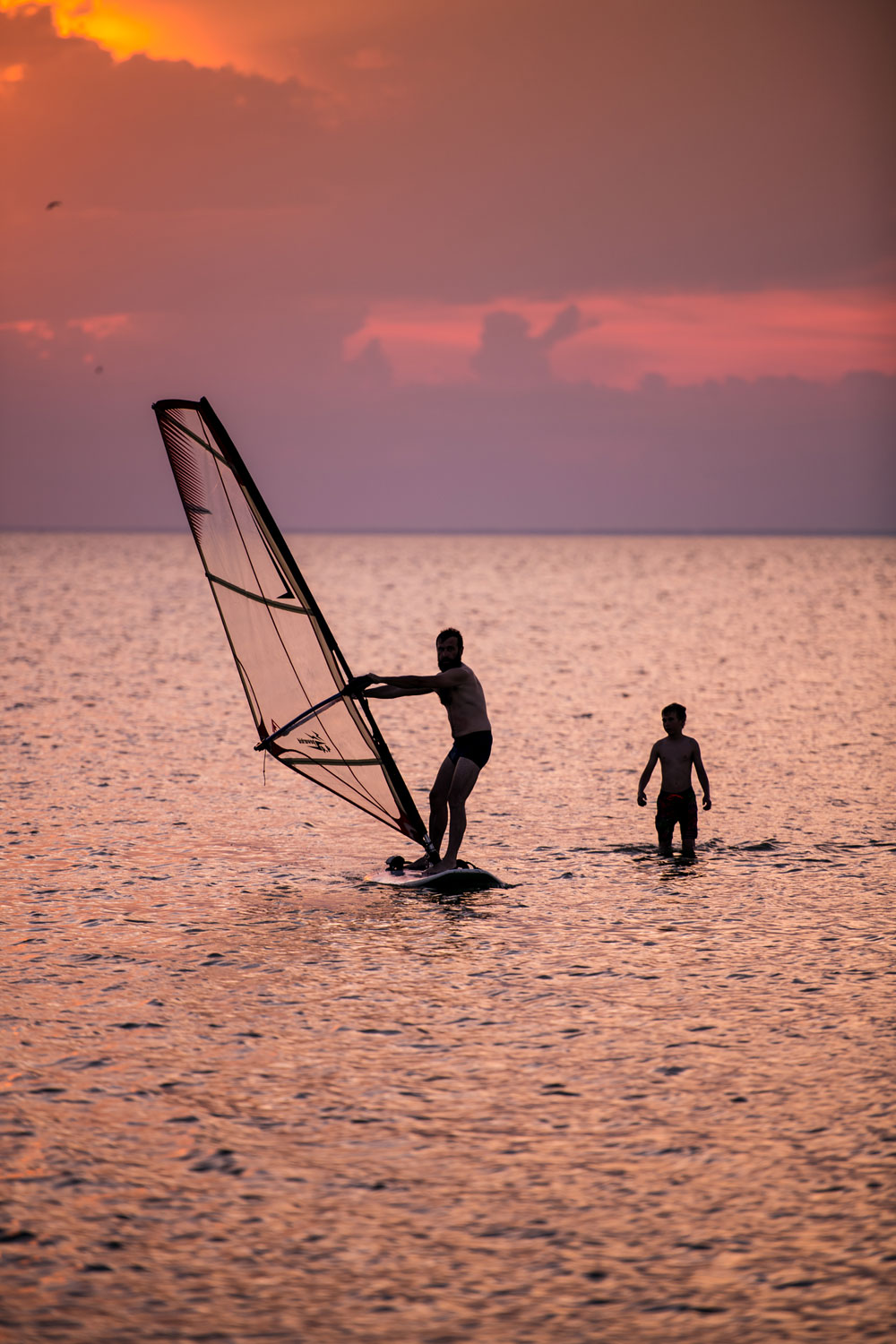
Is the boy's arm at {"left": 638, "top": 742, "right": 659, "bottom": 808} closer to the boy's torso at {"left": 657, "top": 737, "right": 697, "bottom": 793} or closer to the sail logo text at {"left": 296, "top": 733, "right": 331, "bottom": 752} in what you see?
the boy's torso at {"left": 657, "top": 737, "right": 697, "bottom": 793}

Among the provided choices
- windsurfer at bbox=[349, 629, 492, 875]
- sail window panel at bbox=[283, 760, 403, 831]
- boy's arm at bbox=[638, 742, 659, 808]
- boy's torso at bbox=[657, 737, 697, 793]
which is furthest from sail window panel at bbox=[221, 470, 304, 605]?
boy's torso at bbox=[657, 737, 697, 793]

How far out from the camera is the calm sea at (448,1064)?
4.27 metres

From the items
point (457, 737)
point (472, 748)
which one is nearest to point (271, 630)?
point (457, 737)

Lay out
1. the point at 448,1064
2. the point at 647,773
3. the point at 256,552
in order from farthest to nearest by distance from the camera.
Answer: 1. the point at 647,773
2. the point at 256,552
3. the point at 448,1064

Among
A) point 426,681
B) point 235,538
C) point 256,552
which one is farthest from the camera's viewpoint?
point 235,538

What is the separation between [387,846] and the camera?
35.8 feet

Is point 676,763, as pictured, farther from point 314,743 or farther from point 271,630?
point 271,630

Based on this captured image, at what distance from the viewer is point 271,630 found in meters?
9.49

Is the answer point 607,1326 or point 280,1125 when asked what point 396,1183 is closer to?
point 280,1125

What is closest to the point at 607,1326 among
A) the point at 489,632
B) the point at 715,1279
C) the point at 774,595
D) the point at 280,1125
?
the point at 715,1279

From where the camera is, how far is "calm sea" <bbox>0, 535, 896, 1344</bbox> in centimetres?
427

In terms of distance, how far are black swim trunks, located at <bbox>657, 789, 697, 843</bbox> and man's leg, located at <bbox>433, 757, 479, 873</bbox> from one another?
1779 millimetres

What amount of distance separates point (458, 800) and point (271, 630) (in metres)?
1.79

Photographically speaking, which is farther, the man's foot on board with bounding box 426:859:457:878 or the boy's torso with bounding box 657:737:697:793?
the boy's torso with bounding box 657:737:697:793
